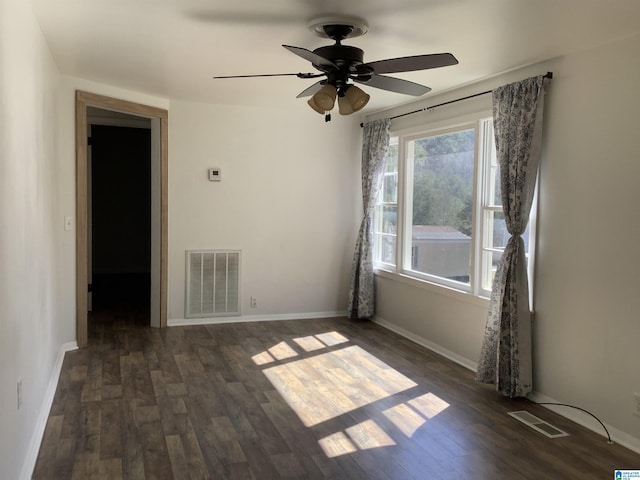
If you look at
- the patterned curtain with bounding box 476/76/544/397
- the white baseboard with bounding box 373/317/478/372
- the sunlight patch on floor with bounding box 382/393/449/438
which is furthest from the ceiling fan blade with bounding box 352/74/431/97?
the white baseboard with bounding box 373/317/478/372

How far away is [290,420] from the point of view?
3459 millimetres

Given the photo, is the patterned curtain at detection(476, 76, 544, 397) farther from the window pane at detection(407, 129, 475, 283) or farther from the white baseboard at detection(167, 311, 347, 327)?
the white baseboard at detection(167, 311, 347, 327)

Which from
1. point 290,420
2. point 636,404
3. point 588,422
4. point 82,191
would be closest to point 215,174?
point 82,191

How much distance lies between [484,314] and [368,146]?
8.15 ft

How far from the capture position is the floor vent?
334 cm

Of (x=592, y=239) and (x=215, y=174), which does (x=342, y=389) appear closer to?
(x=592, y=239)

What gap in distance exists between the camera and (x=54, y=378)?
13.1 feet

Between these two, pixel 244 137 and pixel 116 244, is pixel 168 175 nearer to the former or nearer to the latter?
pixel 244 137

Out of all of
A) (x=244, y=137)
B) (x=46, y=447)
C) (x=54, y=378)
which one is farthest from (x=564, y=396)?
(x=244, y=137)

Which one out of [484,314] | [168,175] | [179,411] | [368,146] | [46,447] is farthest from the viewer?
[368,146]

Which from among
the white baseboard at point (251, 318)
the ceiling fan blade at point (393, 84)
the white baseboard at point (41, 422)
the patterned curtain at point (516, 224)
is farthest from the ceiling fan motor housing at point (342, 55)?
the white baseboard at point (251, 318)

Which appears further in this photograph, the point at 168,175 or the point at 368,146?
the point at 368,146

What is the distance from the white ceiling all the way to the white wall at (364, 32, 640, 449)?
0.22 m

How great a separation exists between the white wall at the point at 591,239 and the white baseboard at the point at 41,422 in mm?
3168
